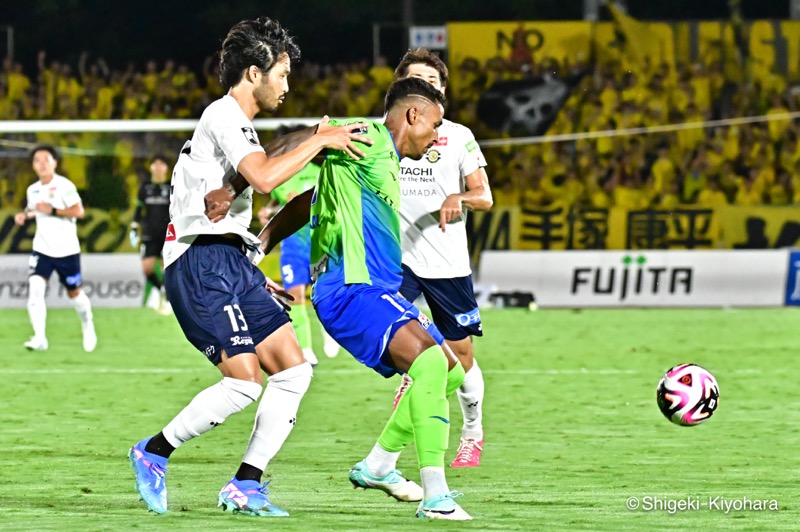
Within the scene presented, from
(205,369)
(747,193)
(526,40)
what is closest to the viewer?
(205,369)

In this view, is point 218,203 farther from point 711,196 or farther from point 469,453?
point 711,196

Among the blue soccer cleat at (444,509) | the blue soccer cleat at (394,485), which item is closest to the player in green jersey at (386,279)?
the blue soccer cleat at (444,509)

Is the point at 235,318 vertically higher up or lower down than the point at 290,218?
lower down

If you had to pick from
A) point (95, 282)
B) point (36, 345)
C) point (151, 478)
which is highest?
point (151, 478)

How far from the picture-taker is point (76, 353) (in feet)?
53.7

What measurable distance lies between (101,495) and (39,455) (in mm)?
1719

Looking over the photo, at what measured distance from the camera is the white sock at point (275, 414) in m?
6.86

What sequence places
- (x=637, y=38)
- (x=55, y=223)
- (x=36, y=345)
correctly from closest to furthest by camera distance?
(x=36, y=345)
(x=55, y=223)
(x=637, y=38)

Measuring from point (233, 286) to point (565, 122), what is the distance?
2137cm

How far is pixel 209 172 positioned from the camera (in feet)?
22.0

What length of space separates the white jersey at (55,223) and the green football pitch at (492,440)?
1171 millimetres

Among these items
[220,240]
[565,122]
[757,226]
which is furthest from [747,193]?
[220,240]

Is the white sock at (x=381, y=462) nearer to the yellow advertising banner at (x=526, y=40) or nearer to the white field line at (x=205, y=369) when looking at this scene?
the white field line at (x=205, y=369)

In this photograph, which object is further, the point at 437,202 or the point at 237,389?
the point at 437,202
